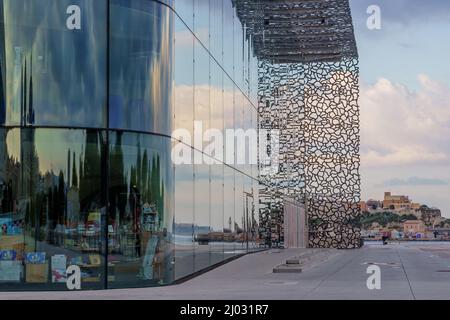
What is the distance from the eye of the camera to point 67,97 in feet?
56.0

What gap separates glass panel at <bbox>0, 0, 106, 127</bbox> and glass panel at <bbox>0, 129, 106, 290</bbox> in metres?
0.38

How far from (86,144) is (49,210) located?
1515mm

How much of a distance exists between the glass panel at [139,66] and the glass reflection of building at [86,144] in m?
0.02

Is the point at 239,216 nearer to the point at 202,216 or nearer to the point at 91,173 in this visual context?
the point at 202,216

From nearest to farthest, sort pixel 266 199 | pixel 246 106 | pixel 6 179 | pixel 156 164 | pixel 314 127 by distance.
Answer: pixel 6 179, pixel 156 164, pixel 246 106, pixel 266 199, pixel 314 127

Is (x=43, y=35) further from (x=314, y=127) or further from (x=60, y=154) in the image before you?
(x=314, y=127)

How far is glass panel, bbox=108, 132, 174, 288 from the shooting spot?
17.3m

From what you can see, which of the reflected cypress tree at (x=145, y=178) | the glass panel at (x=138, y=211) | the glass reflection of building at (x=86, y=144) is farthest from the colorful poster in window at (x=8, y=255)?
the reflected cypress tree at (x=145, y=178)

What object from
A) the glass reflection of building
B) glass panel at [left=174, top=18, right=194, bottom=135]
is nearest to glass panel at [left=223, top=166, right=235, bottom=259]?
glass panel at [left=174, top=18, right=194, bottom=135]

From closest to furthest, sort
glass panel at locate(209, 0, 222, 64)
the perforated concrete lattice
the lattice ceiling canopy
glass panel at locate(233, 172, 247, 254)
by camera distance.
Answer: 1. glass panel at locate(209, 0, 222, 64)
2. glass panel at locate(233, 172, 247, 254)
3. the lattice ceiling canopy
4. the perforated concrete lattice

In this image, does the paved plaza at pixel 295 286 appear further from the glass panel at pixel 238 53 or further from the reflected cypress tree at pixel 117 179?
the glass panel at pixel 238 53

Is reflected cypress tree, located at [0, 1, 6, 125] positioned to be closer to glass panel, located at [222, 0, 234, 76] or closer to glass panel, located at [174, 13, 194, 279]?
glass panel, located at [174, 13, 194, 279]
